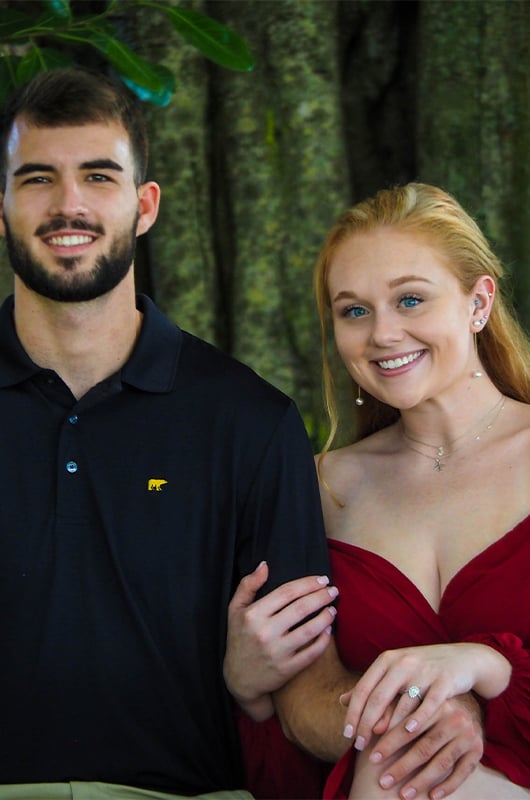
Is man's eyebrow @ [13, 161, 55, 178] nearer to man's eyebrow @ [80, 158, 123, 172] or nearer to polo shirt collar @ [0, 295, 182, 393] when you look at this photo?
man's eyebrow @ [80, 158, 123, 172]

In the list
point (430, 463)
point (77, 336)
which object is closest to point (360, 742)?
point (430, 463)

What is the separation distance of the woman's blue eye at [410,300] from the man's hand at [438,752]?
0.82m

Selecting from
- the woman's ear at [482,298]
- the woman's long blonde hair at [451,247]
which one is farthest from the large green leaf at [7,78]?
the woman's ear at [482,298]

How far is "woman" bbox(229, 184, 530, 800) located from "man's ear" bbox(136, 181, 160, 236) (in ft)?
1.32

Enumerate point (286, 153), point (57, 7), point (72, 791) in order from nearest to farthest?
point (72, 791)
point (57, 7)
point (286, 153)

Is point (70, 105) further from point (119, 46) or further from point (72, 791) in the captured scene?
point (72, 791)

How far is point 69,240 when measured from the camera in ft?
8.83

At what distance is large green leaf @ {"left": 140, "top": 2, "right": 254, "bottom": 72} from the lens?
10.3 feet

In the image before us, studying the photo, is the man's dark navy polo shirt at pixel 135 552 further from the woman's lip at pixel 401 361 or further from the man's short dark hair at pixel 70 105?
the man's short dark hair at pixel 70 105

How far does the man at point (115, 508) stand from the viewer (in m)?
2.56

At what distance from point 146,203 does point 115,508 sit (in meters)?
0.72

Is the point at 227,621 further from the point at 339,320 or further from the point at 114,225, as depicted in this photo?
the point at 114,225

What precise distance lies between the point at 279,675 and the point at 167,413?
578 millimetres

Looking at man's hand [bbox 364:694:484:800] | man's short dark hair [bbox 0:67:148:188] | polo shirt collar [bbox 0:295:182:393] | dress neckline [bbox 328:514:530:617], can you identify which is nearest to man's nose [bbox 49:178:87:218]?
man's short dark hair [bbox 0:67:148:188]
